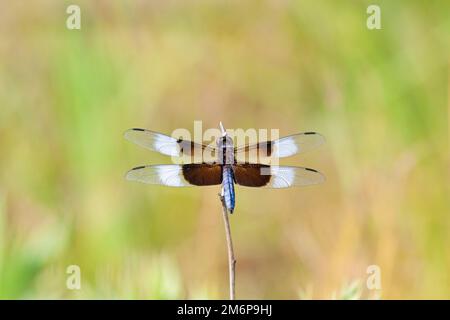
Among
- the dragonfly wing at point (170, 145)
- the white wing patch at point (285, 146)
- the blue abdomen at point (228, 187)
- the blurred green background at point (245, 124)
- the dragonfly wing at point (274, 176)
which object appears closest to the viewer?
the blue abdomen at point (228, 187)

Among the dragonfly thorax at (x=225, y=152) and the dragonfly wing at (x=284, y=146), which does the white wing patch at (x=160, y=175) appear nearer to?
the dragonfly thorax at (x=225, y=152)

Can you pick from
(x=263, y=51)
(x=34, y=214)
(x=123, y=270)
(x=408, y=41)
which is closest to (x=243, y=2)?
(x=263, y=51)

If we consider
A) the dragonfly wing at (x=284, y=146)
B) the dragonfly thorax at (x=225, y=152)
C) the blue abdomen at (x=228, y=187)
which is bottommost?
the blue abdomen at (x=228, y=187)

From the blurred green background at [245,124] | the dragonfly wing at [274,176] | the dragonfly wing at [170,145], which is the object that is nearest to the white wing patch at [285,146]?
the dragonfly wing at [274,176]

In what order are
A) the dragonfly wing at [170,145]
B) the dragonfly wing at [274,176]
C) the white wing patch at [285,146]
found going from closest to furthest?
the dragonfly wing at [274,176] < the dragonfly wing at [170,145] < the white wing patch at [285,146]

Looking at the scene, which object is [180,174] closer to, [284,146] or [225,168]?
[225,168]

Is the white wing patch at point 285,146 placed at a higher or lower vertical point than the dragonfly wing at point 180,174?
higher

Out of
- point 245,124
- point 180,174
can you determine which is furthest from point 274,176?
point 245,124

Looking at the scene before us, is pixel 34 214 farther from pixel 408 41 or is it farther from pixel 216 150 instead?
pixel 408 41
